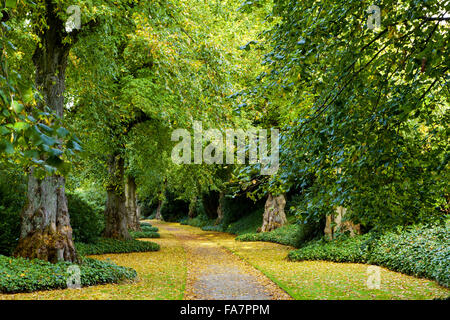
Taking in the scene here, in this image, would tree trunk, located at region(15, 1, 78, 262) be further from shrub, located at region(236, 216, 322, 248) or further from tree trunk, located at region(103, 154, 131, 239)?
shrub, located at region(236, 216, 322, 248)

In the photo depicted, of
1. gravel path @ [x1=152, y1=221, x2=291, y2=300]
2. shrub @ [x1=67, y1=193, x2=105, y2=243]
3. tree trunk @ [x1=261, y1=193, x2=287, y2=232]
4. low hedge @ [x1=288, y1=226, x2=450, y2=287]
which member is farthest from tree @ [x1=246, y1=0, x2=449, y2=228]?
tree trunk @ [x1=261, y1=193, x2=287, y2=232]

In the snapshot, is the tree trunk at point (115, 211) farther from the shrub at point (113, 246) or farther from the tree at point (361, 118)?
the tree at point (361, 118)

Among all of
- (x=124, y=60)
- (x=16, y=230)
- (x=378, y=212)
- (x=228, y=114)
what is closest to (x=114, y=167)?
(x=124, y=60)

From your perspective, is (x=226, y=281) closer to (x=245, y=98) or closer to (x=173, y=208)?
(x=245, y=98)

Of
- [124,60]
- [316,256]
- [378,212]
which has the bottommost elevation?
[316,256]

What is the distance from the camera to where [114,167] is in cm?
1627

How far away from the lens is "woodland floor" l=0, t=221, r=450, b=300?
23.9 feet

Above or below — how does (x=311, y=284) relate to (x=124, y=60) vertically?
below

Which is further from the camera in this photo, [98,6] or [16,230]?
[16,230]

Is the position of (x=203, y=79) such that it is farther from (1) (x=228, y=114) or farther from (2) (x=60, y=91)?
(2) (x=60, y=91)

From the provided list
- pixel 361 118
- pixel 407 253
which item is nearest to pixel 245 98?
pixel 361 118
